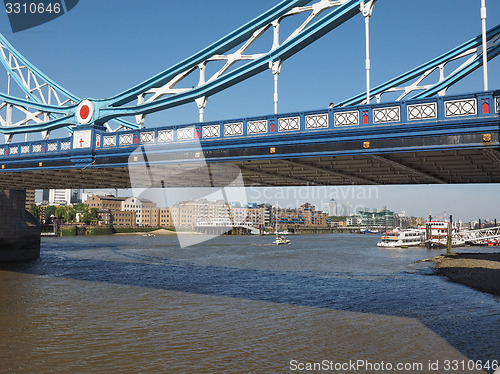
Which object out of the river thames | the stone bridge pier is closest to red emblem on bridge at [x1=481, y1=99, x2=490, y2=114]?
the river thames

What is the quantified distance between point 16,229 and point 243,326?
97.4ft

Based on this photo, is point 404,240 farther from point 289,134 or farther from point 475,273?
point 289,134

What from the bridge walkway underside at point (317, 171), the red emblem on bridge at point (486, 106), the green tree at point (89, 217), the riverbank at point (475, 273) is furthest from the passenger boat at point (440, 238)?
the green tree at point (89, 217)

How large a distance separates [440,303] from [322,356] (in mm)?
Result: 10611

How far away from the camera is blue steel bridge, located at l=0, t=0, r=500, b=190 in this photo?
13859 mm

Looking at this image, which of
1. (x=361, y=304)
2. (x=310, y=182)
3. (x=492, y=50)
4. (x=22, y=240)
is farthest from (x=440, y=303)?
(x=22, y=240)

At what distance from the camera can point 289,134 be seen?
53.4ft

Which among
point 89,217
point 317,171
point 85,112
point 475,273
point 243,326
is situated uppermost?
point 85,112

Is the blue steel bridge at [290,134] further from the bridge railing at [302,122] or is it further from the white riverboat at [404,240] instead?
the white riverboat at [404,240]

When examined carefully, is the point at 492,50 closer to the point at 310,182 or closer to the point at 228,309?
the point at 310,182

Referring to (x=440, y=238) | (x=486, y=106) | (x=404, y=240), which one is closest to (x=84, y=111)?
(x=486, y=106)

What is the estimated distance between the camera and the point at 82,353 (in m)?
12.4

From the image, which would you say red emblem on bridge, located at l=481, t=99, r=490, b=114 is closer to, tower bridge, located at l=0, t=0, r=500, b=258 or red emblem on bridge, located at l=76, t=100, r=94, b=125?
tower bridge, located at l=0, t=0, r=500, b=258

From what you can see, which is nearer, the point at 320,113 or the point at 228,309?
the point at 320,113
